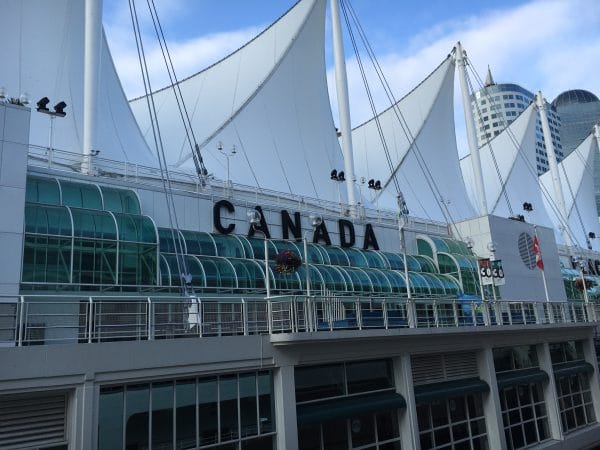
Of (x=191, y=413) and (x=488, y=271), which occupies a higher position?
(x=488, y=271)

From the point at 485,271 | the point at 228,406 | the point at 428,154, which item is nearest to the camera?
the point at 228,406

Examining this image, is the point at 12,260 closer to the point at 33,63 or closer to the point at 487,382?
the point at 33,63

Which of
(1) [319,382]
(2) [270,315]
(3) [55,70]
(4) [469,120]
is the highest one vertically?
(4) [469,120]

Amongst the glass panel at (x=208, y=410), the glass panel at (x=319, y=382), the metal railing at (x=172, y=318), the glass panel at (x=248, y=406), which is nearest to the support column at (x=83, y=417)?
the metal railing at (x=172, y=318)

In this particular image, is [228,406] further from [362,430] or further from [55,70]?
[55,70]

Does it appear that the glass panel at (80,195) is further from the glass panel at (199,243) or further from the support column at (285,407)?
the support column at (285,407)

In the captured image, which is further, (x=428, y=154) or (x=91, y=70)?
(x=428, y=154)

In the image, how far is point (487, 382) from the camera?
19.4 meters

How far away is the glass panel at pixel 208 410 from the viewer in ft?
39.1

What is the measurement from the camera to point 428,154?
166 feet

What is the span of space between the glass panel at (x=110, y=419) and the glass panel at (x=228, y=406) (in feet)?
7.71

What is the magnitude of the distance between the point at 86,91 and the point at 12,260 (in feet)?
36.4

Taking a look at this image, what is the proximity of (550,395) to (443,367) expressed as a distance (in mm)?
7167

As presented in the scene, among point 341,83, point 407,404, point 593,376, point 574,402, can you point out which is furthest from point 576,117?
point 407,404
